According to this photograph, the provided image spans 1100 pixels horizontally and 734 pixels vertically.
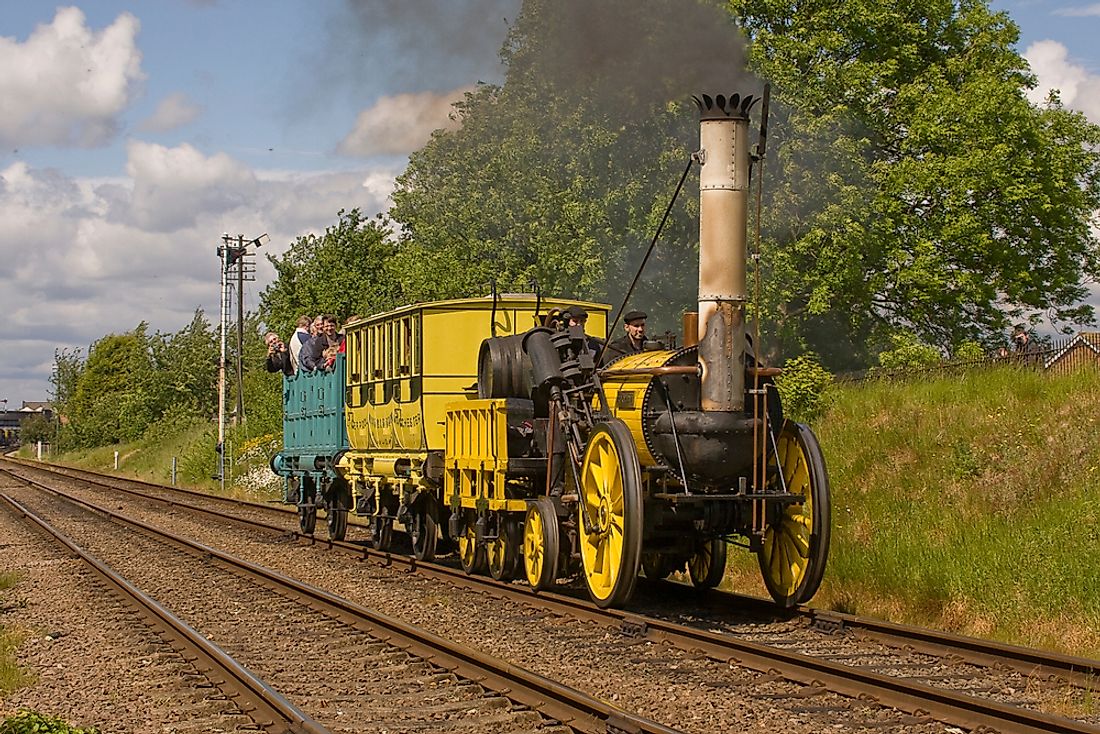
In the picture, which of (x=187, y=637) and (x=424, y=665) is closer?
(x=424, y=665)

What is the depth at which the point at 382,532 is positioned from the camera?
62.0 feet

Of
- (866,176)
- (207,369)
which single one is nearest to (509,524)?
(866,176)

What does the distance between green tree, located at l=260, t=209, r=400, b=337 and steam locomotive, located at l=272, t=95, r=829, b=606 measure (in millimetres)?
26176

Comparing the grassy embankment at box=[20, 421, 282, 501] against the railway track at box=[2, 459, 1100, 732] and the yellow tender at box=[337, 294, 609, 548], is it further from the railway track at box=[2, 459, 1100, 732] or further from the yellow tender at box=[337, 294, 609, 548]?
the railway track at box=[2, 459, 1100, 732]

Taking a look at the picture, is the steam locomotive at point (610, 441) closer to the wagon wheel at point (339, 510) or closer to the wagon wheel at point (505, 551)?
the wagon wheel at point (505, 551)

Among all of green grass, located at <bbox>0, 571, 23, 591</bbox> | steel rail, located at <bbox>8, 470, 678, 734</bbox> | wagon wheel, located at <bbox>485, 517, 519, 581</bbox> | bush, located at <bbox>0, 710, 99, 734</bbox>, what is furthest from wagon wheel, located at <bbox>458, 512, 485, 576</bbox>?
bush, located at <bbox>0, 710, 99, 734</bbox>

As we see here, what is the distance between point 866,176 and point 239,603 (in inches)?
754

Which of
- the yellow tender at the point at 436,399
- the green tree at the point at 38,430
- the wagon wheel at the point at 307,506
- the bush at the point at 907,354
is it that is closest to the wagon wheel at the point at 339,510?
the wagon wheel at the point at 307,506

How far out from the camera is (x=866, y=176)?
2883 centimetres

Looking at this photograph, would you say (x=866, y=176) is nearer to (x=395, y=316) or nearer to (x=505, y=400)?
(x=395, y=316)

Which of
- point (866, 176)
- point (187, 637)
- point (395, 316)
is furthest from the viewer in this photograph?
point (866, 176)

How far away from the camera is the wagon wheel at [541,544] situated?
12602 millimetres

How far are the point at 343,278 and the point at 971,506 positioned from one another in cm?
3237

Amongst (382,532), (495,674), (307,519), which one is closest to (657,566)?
(495,674)
